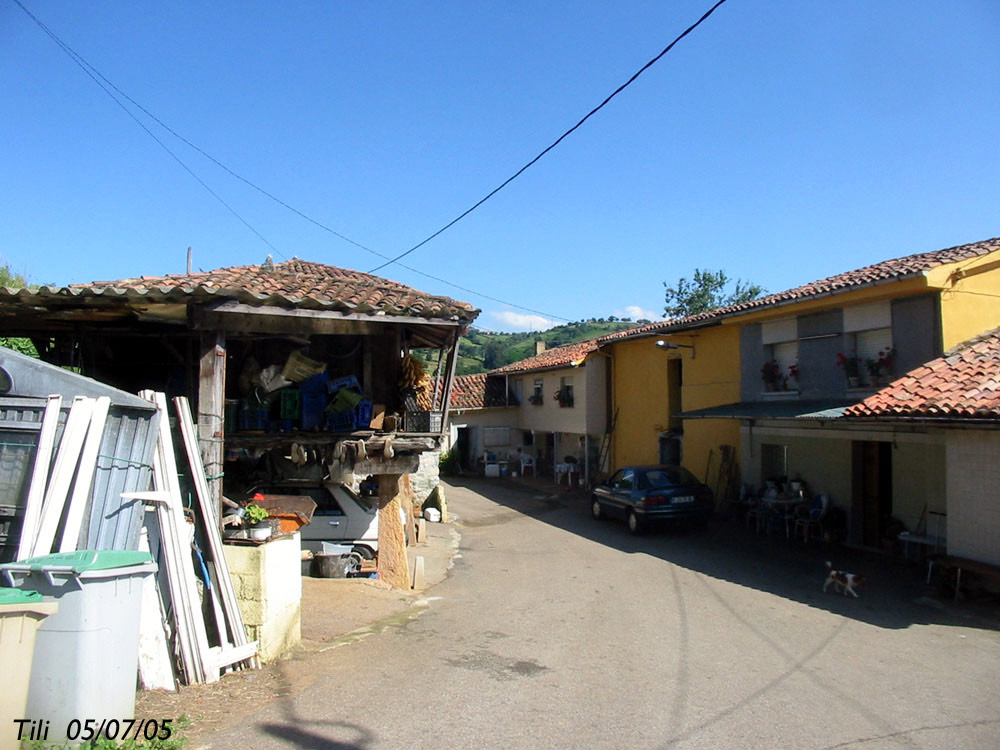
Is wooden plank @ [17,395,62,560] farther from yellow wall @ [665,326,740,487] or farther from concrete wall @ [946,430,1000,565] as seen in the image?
yellow wall @ [665,326,740,487]

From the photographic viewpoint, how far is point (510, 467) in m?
30.8

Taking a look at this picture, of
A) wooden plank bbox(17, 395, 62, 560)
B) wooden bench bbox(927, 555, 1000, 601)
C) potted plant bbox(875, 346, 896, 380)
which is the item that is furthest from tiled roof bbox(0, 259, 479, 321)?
potted plant bbox(875, 346, 896, 380)

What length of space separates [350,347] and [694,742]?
7228 millimetres

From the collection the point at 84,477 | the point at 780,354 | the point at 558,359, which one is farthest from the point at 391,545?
the point at 558,359

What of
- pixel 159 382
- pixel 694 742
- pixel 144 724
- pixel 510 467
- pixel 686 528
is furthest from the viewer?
pixel 510 467

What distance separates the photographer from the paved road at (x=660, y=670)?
16.3 feet

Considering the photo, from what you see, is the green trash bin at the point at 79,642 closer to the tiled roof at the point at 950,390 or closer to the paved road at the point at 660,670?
the paved road at the point at 660,670

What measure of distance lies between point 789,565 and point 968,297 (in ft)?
18.9

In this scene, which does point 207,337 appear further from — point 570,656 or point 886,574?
point 886,574

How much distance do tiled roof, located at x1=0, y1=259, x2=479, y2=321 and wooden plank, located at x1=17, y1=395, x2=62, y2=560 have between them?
201 cm

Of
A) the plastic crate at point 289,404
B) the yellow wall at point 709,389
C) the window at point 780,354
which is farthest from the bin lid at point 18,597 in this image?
the yellow wall at point 709,389

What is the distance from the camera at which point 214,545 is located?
6027 mm

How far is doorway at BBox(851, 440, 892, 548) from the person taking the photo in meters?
13.7

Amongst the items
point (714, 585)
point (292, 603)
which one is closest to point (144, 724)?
point (292, 603)
